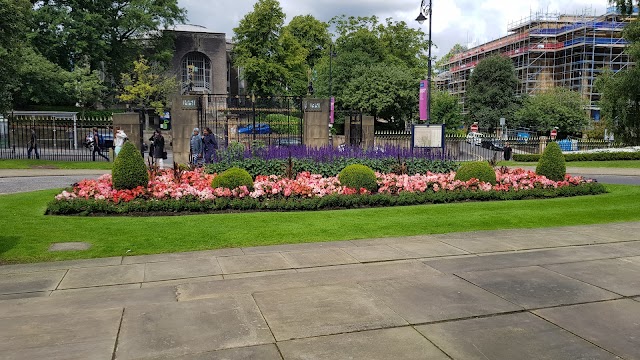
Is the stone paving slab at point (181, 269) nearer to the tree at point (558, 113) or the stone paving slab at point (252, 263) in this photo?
the stone paving slab at point (252, 263)

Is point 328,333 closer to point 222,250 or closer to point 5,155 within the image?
point 222,250

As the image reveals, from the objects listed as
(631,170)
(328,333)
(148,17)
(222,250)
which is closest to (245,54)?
(148,17)

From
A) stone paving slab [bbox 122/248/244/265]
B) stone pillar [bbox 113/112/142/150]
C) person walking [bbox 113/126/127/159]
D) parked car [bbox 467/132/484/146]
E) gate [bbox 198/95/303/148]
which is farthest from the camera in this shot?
parked car [bbox 467/132/484/146]

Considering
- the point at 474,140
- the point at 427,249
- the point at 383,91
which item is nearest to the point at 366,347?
the point at 427,249

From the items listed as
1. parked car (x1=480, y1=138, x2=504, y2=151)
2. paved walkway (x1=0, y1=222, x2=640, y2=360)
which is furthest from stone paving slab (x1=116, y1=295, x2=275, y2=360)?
parked car (x1=480, y1=138, x2=504, y2=151)

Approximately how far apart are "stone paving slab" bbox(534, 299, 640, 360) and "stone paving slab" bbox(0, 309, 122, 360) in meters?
4.68

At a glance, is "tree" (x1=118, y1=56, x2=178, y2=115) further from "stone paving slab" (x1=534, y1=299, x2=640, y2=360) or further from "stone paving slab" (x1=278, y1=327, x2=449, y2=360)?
"stone paving slab" (x1=534, y1=299, x2=640, y2=360)

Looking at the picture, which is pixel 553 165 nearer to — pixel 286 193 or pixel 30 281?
pixel 286 193

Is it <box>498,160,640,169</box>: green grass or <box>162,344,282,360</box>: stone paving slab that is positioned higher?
<box>498,160,640,169</box>: green grass

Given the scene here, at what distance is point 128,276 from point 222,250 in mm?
1866

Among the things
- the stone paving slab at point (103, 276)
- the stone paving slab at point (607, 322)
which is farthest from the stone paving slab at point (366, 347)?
the stone paving slab at point (103, 276)

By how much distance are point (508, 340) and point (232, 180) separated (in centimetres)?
965

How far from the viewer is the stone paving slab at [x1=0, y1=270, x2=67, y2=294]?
21.5 ft

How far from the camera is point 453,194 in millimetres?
14625
